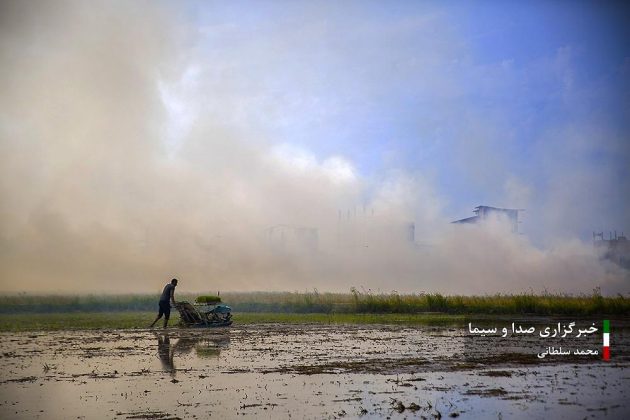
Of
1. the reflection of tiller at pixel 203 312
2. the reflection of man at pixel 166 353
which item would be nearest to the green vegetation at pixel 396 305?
the reflection of tiller at pixel 203 312

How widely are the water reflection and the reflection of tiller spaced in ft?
6.69

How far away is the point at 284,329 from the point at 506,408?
63.7 ft

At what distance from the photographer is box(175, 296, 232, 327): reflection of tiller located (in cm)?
2953

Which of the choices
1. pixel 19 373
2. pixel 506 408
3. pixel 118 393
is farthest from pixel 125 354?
pixel 506 408

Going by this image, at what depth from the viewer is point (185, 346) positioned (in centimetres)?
2216

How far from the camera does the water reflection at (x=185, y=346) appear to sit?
726 inches

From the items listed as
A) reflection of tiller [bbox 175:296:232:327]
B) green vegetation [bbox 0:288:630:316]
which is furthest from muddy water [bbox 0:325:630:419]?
green vegetation [bbox 0:288:630:316]

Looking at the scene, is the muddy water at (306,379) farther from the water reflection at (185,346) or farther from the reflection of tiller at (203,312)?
the reflection of tiller at (203,312)

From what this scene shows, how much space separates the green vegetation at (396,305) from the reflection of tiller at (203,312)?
1608 centimetres

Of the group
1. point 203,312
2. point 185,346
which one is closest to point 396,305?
point 203,312

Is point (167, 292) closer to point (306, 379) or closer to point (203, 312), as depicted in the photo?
point (203, 312)

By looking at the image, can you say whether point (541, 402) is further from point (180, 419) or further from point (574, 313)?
point (574, 313)

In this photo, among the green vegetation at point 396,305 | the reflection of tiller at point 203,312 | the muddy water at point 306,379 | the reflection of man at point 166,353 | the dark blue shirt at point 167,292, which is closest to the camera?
the muddy water at point 306,379

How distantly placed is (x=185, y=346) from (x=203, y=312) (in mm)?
8372
